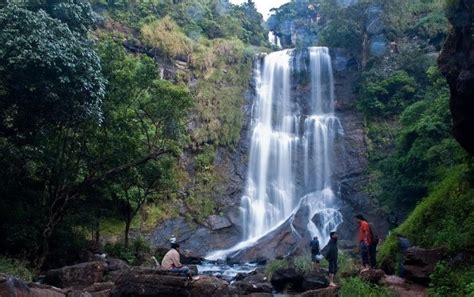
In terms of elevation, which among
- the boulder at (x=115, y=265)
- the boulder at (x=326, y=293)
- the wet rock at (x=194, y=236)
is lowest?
the wet rock at (x=194, y=236)

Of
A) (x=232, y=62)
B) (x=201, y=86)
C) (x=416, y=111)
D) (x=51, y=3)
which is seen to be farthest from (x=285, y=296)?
(x=232, y=62)

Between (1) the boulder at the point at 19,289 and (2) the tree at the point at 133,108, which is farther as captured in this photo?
(2) the tree at the point at 133,108

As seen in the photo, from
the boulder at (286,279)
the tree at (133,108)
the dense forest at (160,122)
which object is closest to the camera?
the dense forest at (160,122)

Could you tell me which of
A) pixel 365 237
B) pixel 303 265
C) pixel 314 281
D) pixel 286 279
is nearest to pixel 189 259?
pixel 286 279

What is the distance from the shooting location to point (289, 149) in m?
33.2

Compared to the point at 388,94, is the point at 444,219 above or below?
below

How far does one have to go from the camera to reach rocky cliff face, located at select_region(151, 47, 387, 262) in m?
26.2

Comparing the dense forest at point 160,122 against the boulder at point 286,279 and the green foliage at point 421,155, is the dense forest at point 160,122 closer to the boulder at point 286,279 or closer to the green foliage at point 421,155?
the green foliage at point 421,155

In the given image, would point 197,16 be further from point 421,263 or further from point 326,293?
point 421,263

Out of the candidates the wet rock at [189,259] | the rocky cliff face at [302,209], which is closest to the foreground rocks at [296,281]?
the rocky cliff face at [302,209]

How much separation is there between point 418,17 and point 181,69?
61.6 ft

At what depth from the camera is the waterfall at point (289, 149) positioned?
29156 millimetres

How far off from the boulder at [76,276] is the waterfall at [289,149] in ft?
38.8

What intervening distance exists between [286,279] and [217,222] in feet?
44.6
